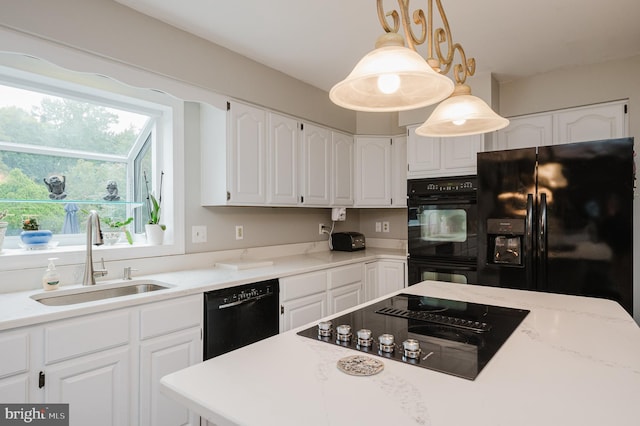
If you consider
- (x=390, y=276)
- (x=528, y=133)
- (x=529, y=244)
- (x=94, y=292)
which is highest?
(x=528, y=133)

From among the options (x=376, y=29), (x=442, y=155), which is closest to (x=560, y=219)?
(x=442, y=155)

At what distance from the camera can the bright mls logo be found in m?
1.39

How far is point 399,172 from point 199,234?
202cm

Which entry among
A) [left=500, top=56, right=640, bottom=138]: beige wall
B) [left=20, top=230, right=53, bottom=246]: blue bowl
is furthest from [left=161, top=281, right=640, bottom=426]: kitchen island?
[left=500, top=56, right=640, bottom=138]: beige wall

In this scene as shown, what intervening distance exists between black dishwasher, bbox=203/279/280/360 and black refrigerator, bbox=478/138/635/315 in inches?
59.8

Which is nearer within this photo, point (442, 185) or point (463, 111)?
point (463, 111)

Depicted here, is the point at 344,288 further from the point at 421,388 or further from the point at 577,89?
the point at 577,89

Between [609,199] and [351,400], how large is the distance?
2.30m

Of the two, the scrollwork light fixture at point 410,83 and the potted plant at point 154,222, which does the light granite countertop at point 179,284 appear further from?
the scrollwork light fixture at point 410,83

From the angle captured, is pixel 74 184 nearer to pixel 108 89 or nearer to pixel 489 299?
pixel 108 89

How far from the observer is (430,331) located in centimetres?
120

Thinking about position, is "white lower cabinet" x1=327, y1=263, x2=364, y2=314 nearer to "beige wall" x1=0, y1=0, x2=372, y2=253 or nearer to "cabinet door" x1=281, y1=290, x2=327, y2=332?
"cabinet door" x1=281, y1=290, x2=327, y2=332

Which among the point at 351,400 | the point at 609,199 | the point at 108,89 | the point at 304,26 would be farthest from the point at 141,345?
the point at 609,199

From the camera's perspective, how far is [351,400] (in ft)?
2.57
